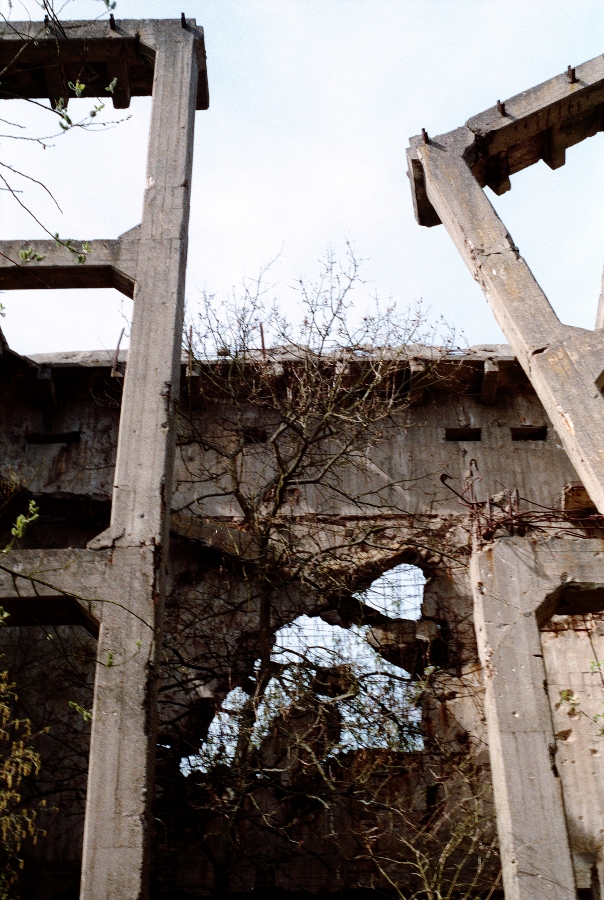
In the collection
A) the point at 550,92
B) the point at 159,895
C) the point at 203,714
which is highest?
the point at 550,92

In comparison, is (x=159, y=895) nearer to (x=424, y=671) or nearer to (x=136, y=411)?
(x=424, y=671)

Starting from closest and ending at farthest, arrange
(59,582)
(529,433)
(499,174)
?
(59,582)
(499,174)
(529,433)

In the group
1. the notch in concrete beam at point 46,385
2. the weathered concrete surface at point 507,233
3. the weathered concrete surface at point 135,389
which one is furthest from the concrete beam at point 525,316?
the notch in concrete beam at point 46,385

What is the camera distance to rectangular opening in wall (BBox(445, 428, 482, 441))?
11.9 metres

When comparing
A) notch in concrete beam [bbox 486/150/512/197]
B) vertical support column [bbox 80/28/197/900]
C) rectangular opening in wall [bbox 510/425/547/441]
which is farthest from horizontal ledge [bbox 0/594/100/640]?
notch in concrete beam [bbox 486/150/512/197]

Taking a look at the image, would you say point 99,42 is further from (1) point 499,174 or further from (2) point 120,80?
(1) point 499,174

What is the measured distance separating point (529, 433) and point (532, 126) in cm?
364

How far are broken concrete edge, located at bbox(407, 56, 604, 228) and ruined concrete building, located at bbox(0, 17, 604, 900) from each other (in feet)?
0.09

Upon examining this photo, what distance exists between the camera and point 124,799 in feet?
21.6

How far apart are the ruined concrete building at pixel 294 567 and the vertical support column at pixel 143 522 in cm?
2

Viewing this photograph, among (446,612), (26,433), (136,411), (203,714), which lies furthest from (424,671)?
(26,433)

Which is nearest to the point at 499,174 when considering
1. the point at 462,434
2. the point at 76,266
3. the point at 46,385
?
the point at 462,434

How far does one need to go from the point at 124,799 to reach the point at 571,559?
13.3ft

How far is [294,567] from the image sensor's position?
33.6 feet
